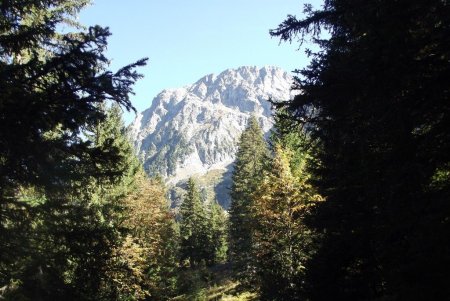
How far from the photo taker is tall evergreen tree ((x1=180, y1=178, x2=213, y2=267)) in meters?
60.8

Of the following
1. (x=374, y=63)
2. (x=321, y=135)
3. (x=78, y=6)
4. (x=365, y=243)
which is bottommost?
(x=365, y=243)

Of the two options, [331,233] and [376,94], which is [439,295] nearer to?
[376,94]

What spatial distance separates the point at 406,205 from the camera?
7.63 metres

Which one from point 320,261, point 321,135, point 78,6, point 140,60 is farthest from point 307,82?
point 78,6

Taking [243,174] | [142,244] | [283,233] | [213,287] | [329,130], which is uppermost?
[243,174]

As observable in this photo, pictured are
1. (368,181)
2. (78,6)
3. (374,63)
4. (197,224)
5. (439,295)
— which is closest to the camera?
(439,295)

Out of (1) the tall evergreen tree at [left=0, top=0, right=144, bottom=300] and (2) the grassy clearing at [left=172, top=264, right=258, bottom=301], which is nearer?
(1) the tall evergreen tree at [left=0, top=0, right=144, bottom=300]

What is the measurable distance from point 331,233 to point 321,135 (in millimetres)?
6213

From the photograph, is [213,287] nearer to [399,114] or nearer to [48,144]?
[48,144]

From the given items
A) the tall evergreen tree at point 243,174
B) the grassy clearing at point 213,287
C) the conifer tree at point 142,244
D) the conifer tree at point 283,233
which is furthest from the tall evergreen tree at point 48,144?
the tall evergreen tree at point 243,174

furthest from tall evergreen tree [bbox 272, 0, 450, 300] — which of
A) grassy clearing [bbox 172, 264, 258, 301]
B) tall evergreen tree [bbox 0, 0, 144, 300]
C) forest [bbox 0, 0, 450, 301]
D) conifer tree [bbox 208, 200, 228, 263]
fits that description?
conifer tree [bbox 208, 200, 228, 263]

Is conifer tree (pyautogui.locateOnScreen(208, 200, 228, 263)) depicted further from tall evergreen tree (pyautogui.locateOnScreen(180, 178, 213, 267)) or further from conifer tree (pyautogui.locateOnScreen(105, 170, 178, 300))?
conifer tree (pyautogui.locateOnScreen(105, 170, 178, 300))

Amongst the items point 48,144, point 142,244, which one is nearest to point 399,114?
point 48,144

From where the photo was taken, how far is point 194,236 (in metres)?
60.6
